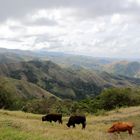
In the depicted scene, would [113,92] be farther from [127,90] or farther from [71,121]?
[71,121]

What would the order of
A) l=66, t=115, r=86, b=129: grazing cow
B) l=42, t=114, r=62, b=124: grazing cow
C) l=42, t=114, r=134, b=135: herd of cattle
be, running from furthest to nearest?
l=42, t=114, r=62, b=124: grazing cow
l=66, t=115, r=86, b=129: grazing cow
l=42, t=114, r=134, b=135: herd of cattle

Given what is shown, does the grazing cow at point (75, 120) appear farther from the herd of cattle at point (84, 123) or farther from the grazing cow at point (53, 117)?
the grazing cow at point (53, 117)

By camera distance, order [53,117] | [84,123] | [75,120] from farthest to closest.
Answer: [53,117], [75,120], [84,123]

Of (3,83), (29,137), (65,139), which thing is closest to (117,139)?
(65,139)

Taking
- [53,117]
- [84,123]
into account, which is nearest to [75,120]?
[84,123]

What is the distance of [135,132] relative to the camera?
2902cm

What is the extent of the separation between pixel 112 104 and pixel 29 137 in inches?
3176

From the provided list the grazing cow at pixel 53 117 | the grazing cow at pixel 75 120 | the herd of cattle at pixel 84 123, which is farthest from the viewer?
the grazing cow at pixel 53 117

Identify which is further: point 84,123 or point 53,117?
point 53,117

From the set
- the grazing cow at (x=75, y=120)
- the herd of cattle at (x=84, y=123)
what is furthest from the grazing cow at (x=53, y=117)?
the grazing cow at (x=75, y=120)

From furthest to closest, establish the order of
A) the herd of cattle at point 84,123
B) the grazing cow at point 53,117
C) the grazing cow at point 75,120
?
the grazing cow at point 53,117 < the grazing cow at point 75,120 < the herd of cattle at point 84,123

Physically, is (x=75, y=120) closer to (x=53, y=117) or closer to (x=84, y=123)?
(x=84, y=123)

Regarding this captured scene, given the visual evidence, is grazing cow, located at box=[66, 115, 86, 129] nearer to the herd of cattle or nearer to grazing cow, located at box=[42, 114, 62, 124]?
the herd of cattle

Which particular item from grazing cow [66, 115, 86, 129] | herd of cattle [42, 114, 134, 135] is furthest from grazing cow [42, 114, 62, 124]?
grazing cow [66, 115, 86, 129]
